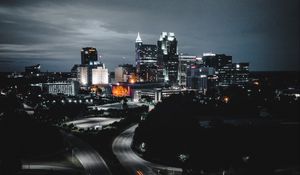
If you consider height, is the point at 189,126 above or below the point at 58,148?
above

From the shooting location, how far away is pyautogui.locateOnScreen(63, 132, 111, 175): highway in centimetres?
3403

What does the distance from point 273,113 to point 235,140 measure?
120ft

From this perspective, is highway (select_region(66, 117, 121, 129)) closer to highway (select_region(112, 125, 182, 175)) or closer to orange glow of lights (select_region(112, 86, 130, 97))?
highway (select_region(112, 125, 182, 175))

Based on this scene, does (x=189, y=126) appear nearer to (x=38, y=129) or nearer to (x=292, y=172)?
(x=292, y=172)

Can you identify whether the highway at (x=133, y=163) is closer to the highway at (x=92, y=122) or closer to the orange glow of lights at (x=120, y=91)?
the highway at (x=92, y=122)

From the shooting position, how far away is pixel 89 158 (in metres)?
38.8

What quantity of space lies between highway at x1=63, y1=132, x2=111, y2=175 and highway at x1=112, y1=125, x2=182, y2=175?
2.48 meters

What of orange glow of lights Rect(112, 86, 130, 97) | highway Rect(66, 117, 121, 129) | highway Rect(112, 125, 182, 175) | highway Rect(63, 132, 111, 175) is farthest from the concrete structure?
highway Rect(112, 125, 182, 175)

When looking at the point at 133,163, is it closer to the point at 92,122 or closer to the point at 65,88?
the point at 92,122

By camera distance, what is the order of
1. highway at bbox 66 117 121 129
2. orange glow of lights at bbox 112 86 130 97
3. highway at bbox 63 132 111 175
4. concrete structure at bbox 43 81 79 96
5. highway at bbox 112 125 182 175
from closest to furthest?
highway at bbox 112 125 182 175, highway at bbox 63 132 111 175, highway at bbox 66 117 121 129, orange glow of lights at bbox 112 86 130 97, concrete structure at bbox 43 81 79 96

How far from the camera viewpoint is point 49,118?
2918 inches

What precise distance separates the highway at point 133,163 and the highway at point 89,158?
2.48 m

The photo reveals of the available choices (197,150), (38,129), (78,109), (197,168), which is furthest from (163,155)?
(78,109)

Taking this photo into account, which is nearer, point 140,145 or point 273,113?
point 140,145
